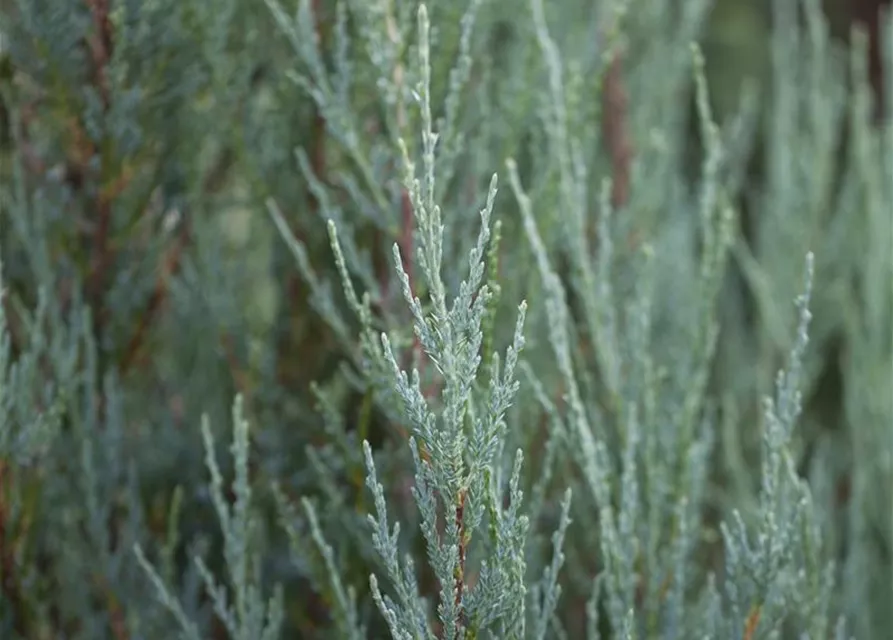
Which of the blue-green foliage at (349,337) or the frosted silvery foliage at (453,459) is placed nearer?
the frosted silvery foliage at (453,459)

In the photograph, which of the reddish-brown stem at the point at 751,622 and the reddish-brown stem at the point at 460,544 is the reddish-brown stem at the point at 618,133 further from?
the reddish-brown stem at the point at 460,544

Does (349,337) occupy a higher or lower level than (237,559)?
higher

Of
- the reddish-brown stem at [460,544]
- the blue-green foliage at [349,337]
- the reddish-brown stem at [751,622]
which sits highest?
the blue-green foliage at [349,337]

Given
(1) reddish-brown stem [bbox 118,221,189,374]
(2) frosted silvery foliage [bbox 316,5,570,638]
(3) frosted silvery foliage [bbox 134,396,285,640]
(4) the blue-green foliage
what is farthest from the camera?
(1) reddish-brown stem [bbox 118,221,189,374]

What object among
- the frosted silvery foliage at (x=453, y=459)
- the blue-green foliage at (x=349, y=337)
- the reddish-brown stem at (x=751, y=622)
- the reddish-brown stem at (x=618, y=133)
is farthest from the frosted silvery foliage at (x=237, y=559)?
the reddish-brown stem at (x=618, y=133)

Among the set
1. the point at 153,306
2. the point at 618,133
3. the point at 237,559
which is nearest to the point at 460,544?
the point at 237,559

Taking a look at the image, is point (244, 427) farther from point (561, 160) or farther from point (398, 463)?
point (561, 160)

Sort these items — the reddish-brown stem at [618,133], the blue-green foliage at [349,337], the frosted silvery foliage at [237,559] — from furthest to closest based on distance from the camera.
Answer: the reddish-brown stem at [618,133], the blue-green foliage at [349,337], the frosted silvery foliage at [237,559]

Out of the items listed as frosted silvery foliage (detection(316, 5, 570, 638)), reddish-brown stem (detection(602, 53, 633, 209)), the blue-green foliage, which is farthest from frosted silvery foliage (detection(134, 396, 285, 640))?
reddish-brown stem (detection(602, 53, 633, 209))

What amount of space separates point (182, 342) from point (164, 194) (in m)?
0.30

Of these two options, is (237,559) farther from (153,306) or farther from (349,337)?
(153,306)

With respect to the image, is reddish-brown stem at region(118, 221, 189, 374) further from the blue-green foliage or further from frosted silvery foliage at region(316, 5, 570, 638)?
frosted silvery foliage at region(316, 5, 570, 638)

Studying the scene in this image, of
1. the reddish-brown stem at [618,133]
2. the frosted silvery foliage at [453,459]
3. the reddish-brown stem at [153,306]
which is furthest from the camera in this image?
the reddish-brown stem at [618,133]

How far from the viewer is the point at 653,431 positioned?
1.49 metres
